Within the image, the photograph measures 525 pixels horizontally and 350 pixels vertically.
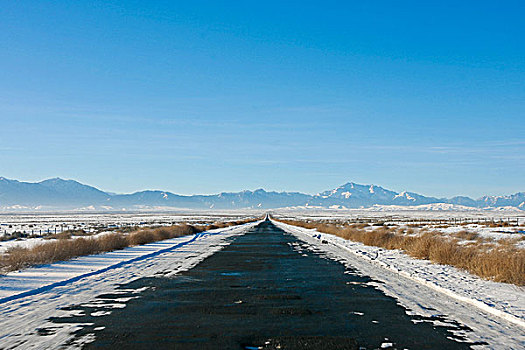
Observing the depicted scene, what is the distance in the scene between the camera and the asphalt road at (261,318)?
6801mm

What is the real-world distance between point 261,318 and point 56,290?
5.73 meters

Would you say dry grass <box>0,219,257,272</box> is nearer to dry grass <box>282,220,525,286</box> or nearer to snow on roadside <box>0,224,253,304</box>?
snow on roadside <box>0,224,253,304</box>

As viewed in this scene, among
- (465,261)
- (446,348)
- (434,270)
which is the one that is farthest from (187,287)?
(465,261)

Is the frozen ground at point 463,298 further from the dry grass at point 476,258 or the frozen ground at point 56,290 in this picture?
the frozen ground at point 56,290

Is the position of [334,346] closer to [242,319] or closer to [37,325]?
[242,319]

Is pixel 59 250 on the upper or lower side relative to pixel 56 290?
upper

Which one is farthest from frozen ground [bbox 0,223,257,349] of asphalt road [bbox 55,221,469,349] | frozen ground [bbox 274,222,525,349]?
frozen ground [bbox 274,222,525,349]

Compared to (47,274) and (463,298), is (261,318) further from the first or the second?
(47,274)

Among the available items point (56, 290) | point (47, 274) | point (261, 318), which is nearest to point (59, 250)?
point (47, 274)

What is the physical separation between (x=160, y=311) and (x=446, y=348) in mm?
4915

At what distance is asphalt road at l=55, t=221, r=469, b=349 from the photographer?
22.3 feet

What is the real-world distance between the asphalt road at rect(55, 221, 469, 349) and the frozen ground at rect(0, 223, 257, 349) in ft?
1.39

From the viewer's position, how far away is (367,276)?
46.3ft

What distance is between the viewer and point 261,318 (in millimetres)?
8305
